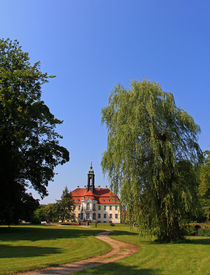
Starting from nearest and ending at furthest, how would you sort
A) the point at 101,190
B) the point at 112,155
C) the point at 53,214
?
the point at 112,155 → the point at 53,214 → the point at 101,190

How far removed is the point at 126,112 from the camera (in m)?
18.9

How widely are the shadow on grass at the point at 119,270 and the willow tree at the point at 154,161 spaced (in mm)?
7717

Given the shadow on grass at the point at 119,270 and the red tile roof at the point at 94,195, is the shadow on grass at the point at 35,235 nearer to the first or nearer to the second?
the shadow on grass at the point at 119,270

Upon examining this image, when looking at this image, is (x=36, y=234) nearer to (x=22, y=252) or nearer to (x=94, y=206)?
(x=22, y=252)

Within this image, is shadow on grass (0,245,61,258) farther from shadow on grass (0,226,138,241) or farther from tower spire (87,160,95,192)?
tower spire (87,160,95,192)

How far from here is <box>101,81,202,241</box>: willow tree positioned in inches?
663

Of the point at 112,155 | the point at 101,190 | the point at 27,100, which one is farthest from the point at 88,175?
the point at 112,155

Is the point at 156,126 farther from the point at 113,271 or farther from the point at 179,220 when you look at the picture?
the point at 113,271

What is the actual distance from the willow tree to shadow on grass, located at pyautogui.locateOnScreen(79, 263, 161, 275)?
7.72m

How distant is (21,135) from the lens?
78.1 ft

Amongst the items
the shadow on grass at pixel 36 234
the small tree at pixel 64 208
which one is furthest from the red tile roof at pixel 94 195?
the shadow on grass at pixel 36 234

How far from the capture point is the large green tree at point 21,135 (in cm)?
2395

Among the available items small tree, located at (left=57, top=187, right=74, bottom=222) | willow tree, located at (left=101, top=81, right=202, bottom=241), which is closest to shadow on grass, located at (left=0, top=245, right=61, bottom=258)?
willow tree, located at (left=101, top=81, right=202, bottom=241)

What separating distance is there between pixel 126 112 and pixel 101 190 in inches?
3155
